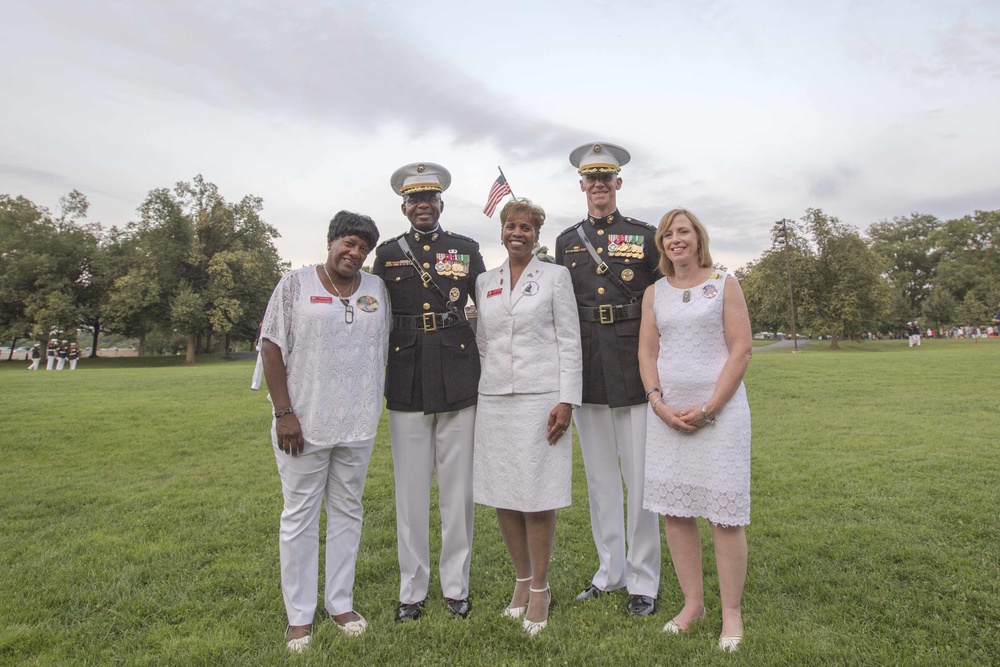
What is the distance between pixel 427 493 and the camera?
13.1 feet

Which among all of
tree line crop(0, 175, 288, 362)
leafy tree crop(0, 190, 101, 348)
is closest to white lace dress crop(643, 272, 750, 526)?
tree line crop(0, 175, 288, 362)

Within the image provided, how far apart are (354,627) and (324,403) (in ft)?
4.39

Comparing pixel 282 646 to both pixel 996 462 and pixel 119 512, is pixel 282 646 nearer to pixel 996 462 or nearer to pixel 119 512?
pixel 119 512

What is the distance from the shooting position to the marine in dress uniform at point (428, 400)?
3.88m

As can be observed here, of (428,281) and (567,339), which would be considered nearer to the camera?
(567,339)

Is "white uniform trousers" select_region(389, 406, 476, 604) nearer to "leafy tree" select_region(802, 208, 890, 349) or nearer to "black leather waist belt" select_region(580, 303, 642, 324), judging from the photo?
"black leather waist belt" select_region(580, 303, 642, 324)

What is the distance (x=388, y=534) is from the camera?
5.42 meters

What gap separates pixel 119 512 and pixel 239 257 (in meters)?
40.8

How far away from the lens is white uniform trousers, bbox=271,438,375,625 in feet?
11.7

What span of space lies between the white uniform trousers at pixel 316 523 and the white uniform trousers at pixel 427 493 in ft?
0.95

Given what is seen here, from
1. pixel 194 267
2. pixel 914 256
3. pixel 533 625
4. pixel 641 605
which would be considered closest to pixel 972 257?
pixel 914 256

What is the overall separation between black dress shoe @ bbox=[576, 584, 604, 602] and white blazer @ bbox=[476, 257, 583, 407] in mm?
1392

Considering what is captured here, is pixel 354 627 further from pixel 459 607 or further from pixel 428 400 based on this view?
pixel 428 400

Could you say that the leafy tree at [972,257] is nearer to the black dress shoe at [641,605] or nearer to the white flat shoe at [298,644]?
the black dress shoe at [641,605]
